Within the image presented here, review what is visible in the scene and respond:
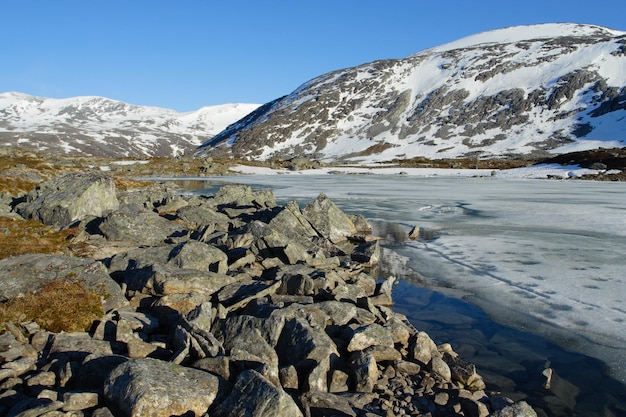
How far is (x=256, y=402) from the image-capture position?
217 inches

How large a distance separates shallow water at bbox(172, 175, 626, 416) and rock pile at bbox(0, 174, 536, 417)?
A: 109 cm

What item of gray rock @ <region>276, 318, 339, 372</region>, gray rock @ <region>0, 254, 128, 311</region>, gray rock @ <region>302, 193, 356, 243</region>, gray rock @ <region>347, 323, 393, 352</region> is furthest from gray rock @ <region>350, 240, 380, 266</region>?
gray rock @ <region>0, 254, 128, 311</region>

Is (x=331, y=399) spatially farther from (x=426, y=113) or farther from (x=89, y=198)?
(x=426, y=113)

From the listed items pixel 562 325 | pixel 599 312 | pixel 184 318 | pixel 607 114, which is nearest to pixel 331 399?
pixel 184 318

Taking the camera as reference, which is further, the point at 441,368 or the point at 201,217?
the point at 201,217

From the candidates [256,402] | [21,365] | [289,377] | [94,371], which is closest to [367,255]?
[289,377]

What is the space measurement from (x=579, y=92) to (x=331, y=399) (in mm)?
211588

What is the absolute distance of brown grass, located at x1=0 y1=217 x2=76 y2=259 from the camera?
1362 centimetres

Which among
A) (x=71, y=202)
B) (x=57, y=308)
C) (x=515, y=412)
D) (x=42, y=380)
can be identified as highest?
(x=71, y=202)

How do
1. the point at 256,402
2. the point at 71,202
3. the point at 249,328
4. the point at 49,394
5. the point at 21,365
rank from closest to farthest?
the point at 256,402, the point at 49,394, the point at 21,365, the point at 249,328, the point at 71,202

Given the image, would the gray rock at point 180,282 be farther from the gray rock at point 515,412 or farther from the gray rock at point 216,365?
the gray rock at point 515,412

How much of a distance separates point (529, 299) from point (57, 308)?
1170 centimetres

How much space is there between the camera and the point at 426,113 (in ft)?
643

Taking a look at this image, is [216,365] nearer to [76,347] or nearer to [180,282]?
[76,347]
